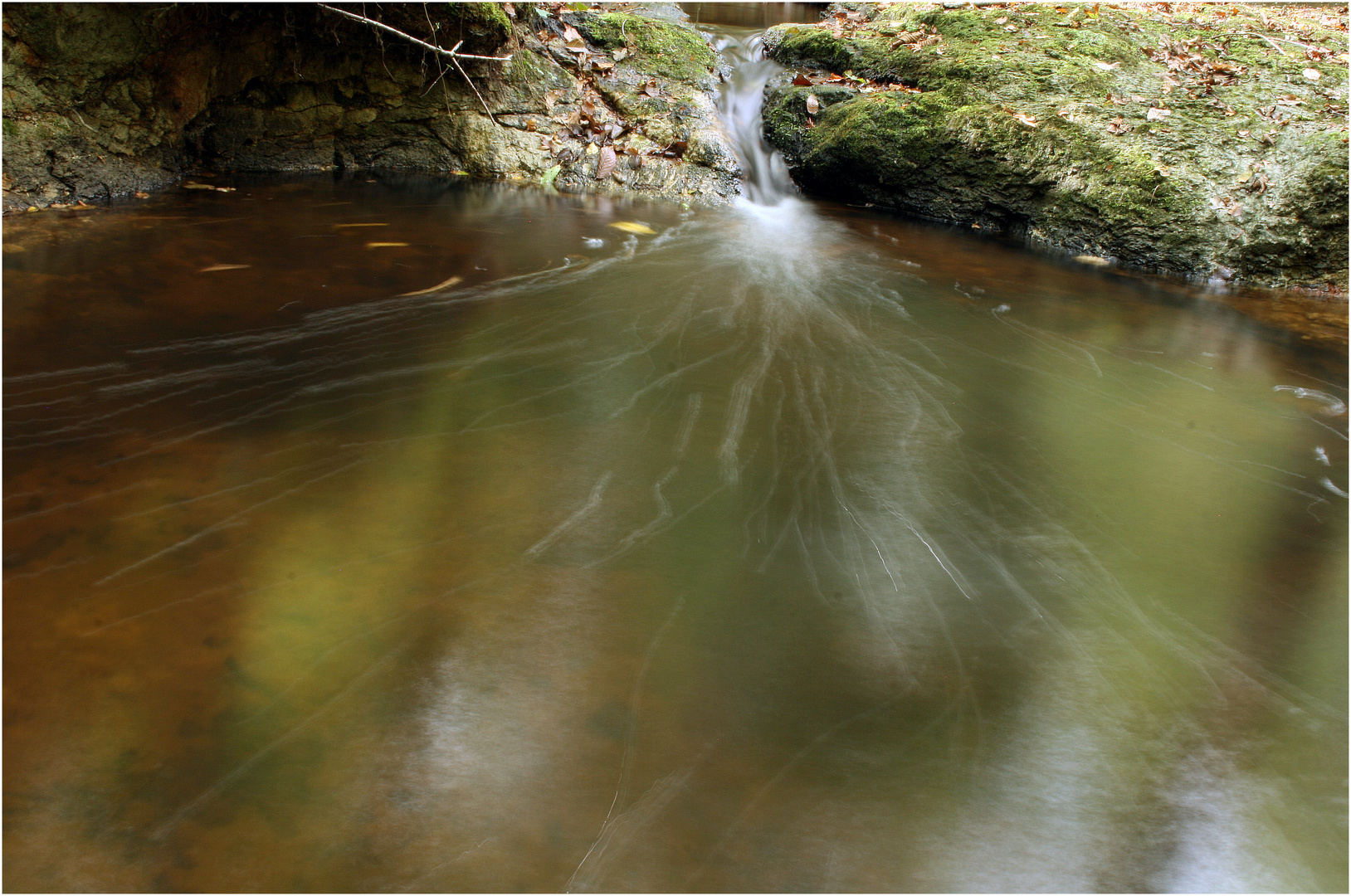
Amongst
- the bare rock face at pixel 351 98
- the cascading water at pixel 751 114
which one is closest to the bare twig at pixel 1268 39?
the cascading water at pixel 751 114

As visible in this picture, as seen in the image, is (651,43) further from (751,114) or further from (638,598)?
(638,598)

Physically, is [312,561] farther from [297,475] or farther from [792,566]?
[792,566]

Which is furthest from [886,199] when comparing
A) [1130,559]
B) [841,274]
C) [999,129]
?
[1130,559]

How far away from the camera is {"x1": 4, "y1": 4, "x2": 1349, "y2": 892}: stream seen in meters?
1.42

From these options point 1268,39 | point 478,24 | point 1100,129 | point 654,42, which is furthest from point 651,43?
point 1268,39

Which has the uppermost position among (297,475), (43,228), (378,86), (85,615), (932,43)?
→ (932,43)

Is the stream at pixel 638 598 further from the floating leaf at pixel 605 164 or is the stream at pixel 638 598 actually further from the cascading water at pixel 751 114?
the cascading water at pixel 751 114

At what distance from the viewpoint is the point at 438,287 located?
3.88 metres

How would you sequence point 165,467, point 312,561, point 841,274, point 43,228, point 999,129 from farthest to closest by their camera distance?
point 999,129 < point 841,274 < point 43,228 < point 165,467 < point 312,561

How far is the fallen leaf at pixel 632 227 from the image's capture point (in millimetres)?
5270

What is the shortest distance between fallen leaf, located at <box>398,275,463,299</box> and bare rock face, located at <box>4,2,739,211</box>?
2391 millimetres

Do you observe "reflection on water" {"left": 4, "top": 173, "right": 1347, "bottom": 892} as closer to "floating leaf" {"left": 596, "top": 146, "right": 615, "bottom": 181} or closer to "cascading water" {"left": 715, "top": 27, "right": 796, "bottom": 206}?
"floating leaf" {"left": 596, "top": 146, "right": 615, "bottom": 181}

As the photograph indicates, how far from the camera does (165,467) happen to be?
2.28 metres

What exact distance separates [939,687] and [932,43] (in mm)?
6670
